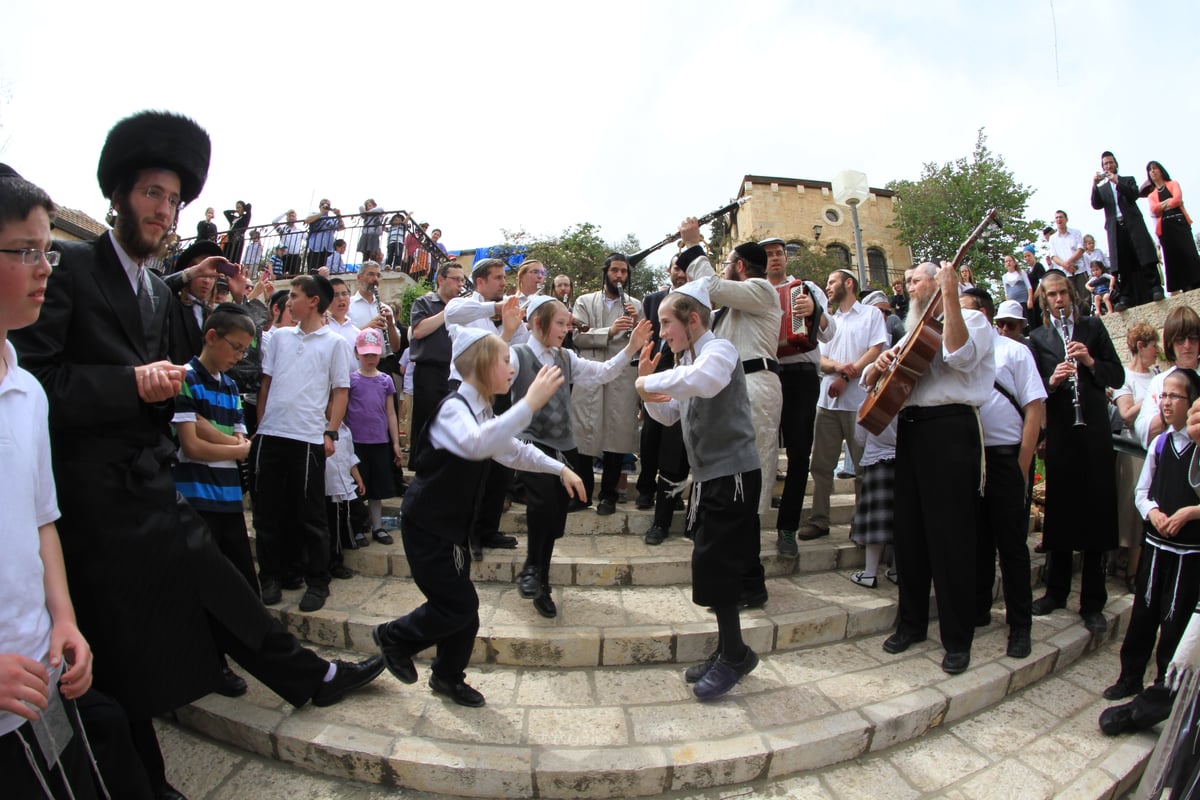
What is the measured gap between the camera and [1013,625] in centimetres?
383

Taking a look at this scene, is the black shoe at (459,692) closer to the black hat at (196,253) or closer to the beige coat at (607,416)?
the beige coat at (607,416)

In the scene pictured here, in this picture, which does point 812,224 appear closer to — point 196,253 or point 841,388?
point 841,388

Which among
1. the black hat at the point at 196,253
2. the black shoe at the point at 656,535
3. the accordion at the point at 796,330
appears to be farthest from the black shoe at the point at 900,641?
the black hat at the point at 196,253

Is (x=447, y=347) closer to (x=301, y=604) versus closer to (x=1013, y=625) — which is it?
(x=301, y=604)

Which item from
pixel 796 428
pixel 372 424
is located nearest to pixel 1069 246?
pixel 796 428

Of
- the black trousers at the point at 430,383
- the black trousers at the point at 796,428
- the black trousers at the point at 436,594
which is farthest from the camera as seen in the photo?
the black trousers at the point at 430,383

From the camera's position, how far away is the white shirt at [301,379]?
409cm

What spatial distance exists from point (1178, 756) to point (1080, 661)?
1.85 m

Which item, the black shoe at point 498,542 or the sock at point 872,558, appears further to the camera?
the black shoe at point 498,542

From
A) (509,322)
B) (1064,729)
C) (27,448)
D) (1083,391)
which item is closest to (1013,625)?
(1064,729)

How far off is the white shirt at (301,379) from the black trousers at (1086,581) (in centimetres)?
526

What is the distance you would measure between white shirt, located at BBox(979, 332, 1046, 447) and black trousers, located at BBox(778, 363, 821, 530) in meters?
1.20

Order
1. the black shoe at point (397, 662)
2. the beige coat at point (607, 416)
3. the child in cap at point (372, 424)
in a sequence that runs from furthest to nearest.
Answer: the beige coat at point (607, 416) < the child in cap at point (372, 424) < the black shoe at point (397, 662)

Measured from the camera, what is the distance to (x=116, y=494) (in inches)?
90.1
